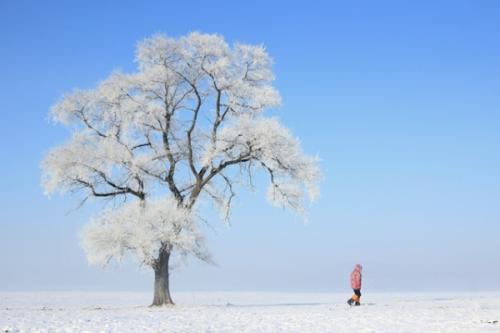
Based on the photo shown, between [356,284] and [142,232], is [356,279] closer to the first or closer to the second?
[356,284]

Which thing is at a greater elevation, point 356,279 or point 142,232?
point 142,232

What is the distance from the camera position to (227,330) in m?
17.6

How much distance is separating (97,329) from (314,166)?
16.5 m

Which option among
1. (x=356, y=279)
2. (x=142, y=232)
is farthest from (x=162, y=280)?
(x=356, y=279)

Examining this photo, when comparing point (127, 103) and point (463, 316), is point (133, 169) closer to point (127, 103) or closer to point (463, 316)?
point (127, 103)

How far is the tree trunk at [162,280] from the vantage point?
97.8 ft

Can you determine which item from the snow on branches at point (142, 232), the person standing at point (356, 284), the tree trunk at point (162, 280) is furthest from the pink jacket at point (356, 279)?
the tree trunk at point (162, 280)

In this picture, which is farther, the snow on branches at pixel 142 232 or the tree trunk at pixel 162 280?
the tree trunk at pixel 162 280

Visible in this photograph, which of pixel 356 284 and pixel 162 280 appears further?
pixel 162 280

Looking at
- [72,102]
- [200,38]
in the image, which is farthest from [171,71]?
[72,102]

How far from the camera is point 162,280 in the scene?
99.1ft

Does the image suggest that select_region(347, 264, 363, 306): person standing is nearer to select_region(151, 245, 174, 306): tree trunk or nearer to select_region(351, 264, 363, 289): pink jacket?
select_region(351, 264, 363, 289): pink jacket

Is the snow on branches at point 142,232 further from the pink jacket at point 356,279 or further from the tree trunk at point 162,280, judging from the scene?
the pink jacket at point 356,279

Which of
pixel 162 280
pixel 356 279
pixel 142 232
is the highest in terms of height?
pixel 142 232
